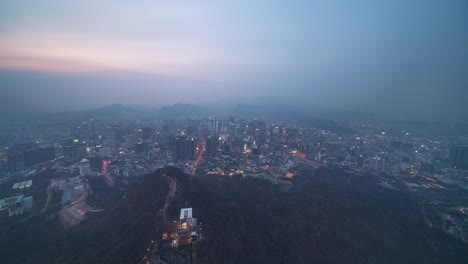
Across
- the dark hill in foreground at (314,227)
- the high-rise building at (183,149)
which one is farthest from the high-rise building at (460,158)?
the high-rise building at (183,149)

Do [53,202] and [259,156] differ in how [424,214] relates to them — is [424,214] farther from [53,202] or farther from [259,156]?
[53,202]

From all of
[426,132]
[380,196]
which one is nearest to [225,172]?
[380,196]

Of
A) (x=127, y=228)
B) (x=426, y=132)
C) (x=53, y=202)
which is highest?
(x=426, y=132)

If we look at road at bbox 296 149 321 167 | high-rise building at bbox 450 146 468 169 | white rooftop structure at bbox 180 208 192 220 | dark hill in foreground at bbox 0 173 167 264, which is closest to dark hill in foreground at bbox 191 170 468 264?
white rooftop structure at bbox 180 208 192 220

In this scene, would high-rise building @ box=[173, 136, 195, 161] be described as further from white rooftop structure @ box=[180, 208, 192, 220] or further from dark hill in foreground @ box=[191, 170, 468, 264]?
white rooftop structure @ box=[180, 208, 192, 220]

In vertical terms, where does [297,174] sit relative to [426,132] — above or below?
below

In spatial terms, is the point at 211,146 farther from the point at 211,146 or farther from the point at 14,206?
the point at 14,206

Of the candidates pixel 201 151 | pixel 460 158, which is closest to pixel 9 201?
pixel 201 151

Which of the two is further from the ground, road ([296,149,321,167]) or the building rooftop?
road ([296,149,321,167])
